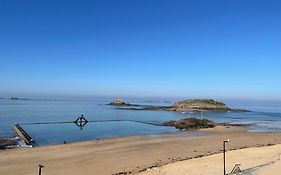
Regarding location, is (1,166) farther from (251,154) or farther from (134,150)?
(251,154)

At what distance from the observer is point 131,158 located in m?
22.4

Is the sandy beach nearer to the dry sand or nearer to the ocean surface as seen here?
the dry sand

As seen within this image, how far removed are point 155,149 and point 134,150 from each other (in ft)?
5.60

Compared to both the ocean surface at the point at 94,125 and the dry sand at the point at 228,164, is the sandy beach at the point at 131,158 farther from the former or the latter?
the ocean surface at the point at 94,125

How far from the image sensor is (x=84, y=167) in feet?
63.2

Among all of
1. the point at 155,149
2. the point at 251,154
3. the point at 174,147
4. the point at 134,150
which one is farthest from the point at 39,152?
the point at 251,154

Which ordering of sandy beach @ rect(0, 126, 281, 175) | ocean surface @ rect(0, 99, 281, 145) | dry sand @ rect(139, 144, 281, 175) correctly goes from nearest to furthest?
dry sand @ rect(139, 144, 281, 175), sandy beach @ rect(0, 126, 281, 175), ocean surface @ rect(0, 99, 281, 145)

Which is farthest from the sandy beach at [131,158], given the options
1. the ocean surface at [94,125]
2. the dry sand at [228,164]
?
the ocean surface at [94,125]

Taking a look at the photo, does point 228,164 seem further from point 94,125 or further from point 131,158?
point 94,125

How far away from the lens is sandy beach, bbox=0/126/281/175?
18172 millimetres

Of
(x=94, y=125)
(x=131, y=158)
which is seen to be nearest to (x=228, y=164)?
(x=131, y=158)

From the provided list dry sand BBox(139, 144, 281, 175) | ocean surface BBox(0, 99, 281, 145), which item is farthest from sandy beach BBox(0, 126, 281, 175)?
ocean surface BBox(0, 99, 281, 145)

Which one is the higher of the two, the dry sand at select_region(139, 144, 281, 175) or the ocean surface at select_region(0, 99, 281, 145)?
the dry sand at select_region(139, 144, 281, 175)

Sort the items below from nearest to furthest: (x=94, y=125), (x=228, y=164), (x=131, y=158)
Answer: (x=228, y=164) → (x=131, y=158) → (x=94, y=125)
